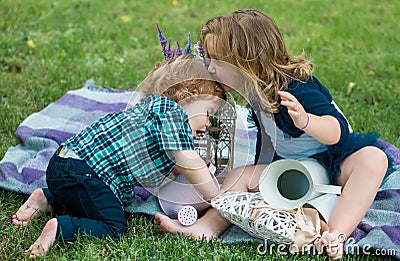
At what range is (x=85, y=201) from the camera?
211cm

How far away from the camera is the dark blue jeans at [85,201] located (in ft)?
6.73

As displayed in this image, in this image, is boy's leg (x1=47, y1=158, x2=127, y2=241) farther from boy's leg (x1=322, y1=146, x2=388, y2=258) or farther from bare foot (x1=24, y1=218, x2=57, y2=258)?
boy's leg (x1=322, y1=146, x2=388, y2=258)

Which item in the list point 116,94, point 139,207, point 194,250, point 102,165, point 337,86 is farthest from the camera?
point 337,86

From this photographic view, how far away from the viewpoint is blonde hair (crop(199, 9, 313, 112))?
2150mm

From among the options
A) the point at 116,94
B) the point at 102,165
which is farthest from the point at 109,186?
the point at 116,94

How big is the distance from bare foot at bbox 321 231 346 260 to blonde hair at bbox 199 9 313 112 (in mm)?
471

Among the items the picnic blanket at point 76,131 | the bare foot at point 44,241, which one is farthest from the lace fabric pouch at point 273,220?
the bare foot at point 44,241

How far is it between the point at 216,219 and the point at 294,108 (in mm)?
494

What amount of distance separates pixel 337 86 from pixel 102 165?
1.90 m

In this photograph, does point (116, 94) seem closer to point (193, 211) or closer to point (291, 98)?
point (193, 211)

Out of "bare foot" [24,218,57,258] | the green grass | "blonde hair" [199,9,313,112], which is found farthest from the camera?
"blonde hair" [199,9,313,112]

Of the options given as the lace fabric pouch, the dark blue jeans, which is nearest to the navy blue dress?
the lace fabric pouch

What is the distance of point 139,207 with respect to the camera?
230cm

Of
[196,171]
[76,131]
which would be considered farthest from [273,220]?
[76,131]
